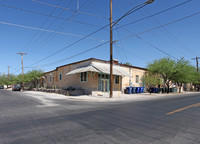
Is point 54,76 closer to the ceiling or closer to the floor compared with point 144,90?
closer to the ceiling

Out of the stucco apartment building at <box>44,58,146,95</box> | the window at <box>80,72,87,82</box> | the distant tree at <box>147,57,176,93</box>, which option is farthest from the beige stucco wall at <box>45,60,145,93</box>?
the distant tree at <box>147,57,176,93</box>

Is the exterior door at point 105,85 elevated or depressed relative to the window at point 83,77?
depressed

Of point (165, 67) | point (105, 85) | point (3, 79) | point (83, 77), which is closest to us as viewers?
point (105, 85)

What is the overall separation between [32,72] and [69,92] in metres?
22.2

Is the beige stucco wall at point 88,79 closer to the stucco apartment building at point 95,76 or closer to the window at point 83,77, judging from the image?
the stucco apartment building at point 95,76

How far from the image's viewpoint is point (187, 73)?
29.4 m

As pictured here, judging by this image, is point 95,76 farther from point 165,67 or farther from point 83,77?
point 165,67

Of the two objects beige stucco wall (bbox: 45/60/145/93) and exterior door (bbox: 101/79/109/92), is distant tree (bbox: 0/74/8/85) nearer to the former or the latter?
beige stucco wall (bbox: 45/60/145/93)

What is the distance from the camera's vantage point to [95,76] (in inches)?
845

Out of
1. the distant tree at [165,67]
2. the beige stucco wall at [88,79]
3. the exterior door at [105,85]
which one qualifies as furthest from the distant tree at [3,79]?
the distant tree at [165,67]

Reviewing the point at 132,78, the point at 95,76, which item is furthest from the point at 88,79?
the point at 132,78

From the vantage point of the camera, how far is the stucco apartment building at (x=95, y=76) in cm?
2119

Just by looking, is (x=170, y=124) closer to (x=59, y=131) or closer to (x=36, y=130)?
(x=59, y=131)

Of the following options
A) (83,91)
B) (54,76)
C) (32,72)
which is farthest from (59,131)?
(32,72)
